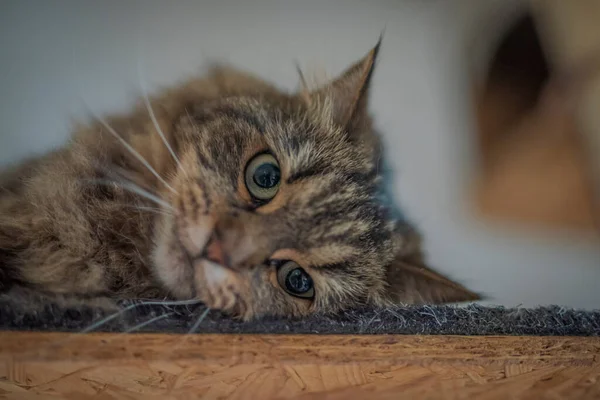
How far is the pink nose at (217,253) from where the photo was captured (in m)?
0.84

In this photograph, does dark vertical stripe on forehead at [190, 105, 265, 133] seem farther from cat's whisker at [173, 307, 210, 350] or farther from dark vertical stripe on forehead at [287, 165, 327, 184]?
cat's whisker at [173, 307, 210, 350]

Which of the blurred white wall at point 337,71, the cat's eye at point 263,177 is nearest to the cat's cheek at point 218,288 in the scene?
the cat's eye at point 263,177

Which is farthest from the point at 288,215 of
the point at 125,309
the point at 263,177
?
the point at 125,309

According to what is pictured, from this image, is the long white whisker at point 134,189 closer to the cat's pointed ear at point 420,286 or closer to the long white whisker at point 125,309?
the long white whisker at point 125,309

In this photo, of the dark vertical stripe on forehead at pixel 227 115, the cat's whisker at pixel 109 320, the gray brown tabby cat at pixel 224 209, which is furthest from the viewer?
the dark vertical stripe on forehead at pixel 227 115

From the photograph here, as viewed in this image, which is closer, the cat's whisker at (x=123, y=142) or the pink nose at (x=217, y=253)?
the pink nose at (x=217, y=253)

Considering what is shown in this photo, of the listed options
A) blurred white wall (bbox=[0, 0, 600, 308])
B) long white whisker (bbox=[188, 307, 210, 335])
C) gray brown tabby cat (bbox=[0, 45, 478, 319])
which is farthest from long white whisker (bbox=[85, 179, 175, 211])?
long white whisker (bbox=[188, 307, 210, 335])

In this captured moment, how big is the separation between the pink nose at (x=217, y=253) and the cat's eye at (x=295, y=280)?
11 cm

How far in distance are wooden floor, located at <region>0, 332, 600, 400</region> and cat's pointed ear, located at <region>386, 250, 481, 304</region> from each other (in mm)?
154

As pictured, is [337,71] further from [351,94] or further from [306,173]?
[306,173]

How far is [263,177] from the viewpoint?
3.08 feet

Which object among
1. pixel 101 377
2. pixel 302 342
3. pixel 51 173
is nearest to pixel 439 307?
pixel 302 342

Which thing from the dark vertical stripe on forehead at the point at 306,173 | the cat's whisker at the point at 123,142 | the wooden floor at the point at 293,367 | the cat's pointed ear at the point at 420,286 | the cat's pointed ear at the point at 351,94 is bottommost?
the wooden floor at the point at 293,367

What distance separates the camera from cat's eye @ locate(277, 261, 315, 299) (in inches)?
36.0
